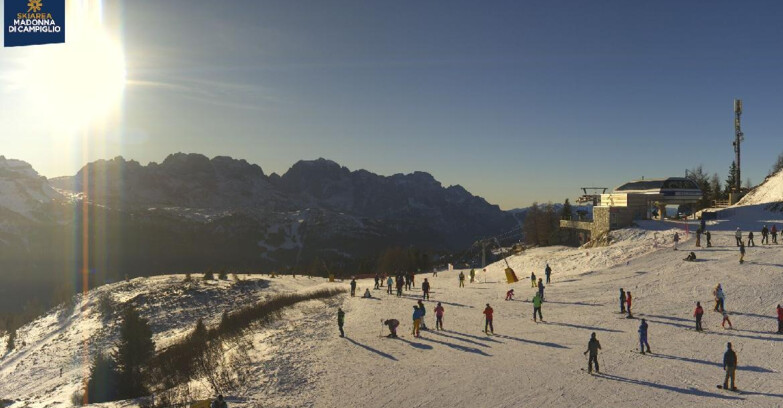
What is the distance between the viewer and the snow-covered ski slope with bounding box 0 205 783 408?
1609 centimetres

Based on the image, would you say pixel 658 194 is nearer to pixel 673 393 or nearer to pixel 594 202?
pixel 594 202

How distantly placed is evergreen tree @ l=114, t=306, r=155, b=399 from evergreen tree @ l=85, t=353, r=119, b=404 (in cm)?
34

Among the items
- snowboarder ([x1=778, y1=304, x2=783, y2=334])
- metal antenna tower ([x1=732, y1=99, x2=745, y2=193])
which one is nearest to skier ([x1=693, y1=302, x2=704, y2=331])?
snowboarder ([x1=778, y1=304, x2=783, y2=334])

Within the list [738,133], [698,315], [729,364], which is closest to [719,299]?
[698,315]

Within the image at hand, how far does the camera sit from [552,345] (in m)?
21.2

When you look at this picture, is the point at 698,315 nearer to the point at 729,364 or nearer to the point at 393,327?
the point at 729,364

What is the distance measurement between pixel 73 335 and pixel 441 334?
147 feet

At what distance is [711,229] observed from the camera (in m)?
41.1

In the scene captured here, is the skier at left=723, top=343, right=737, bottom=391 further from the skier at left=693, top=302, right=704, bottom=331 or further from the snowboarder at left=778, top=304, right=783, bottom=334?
the snowboarder at left=778, top=304, right=783, bottom=334

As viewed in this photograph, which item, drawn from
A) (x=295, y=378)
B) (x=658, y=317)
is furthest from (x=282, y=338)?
(x=658, y=317)

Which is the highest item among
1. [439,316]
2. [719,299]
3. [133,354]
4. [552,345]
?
[719,299]

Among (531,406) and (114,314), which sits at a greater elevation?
(531,406)

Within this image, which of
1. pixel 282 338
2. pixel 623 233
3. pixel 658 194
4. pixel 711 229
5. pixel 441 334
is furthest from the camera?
pixel 658 194

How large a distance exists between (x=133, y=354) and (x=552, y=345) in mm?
23350
